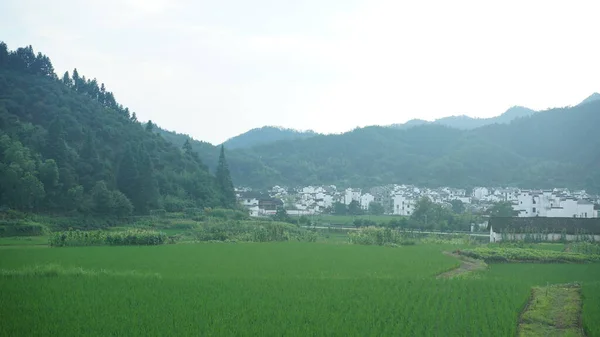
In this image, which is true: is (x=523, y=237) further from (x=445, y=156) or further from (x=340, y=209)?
(x=445, y=156)

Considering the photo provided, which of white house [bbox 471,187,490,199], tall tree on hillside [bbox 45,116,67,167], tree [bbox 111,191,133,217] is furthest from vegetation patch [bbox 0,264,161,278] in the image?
white house [bbox 471,187,490,199]

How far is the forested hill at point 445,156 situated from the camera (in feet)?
354

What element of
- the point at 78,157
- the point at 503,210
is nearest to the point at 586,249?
the point at 503,210

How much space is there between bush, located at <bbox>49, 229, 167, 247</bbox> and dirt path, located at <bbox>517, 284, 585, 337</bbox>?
22.7 m

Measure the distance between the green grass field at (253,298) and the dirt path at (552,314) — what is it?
313 mm

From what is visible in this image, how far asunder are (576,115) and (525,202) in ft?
243

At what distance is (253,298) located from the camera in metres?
14.0

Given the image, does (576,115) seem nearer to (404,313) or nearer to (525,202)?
(525,202)

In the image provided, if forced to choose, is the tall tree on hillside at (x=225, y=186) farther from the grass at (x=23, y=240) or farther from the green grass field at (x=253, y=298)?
the green grass field at (x=253, y=298)

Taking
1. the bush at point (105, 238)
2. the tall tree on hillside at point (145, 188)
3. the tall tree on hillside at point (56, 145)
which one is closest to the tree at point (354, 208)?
Result: the tall tree on hillside at point (145, 188)

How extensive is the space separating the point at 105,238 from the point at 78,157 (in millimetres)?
18654

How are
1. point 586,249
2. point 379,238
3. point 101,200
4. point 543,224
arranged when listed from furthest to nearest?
1. point 101,200
2. point 543,224
3. point 379,238
4. point 586,249

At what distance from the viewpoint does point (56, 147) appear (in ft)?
148

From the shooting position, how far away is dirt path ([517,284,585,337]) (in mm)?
11969
